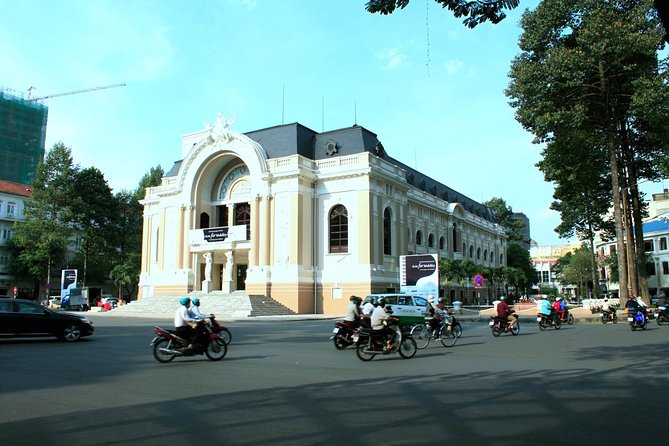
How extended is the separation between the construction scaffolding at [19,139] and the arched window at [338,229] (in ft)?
149

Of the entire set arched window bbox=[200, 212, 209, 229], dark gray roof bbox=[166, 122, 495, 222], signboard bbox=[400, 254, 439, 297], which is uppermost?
dark gray roof bbox=[166, 122, 495, 222]

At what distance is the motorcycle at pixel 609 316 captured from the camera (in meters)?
26.0

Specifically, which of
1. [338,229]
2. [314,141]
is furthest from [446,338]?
[314,141]

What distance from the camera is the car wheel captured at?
55.2ft

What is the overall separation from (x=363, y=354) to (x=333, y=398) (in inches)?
192

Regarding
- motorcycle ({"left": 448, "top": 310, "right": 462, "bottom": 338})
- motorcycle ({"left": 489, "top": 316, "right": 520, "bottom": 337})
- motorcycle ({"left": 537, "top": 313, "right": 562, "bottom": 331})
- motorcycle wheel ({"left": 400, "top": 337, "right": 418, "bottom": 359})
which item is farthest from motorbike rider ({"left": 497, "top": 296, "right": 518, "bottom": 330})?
motorcycle wheel ({"left": 400, "top": 337, "right": 418, "bottom": 359})

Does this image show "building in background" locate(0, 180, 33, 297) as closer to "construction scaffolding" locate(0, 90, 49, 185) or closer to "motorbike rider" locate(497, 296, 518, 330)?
"construction scaffolding" locate(0, 90, 49, 185)

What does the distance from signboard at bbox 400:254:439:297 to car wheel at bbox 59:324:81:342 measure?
16012 millimetres

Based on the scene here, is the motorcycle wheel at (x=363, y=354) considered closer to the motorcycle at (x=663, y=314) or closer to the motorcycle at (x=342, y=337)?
the motorcycle at (x=342, y=337)

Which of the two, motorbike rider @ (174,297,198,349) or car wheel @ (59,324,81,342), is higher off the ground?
motorbike rider @ (174,297,198,349)

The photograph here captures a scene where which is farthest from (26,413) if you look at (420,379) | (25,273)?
(25,273)

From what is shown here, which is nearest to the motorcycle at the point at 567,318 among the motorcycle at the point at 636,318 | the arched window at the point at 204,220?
the motorcycle at the point at 636,318

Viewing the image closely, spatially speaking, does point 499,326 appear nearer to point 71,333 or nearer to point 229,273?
point 71,333

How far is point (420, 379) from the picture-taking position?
30.2 feet
